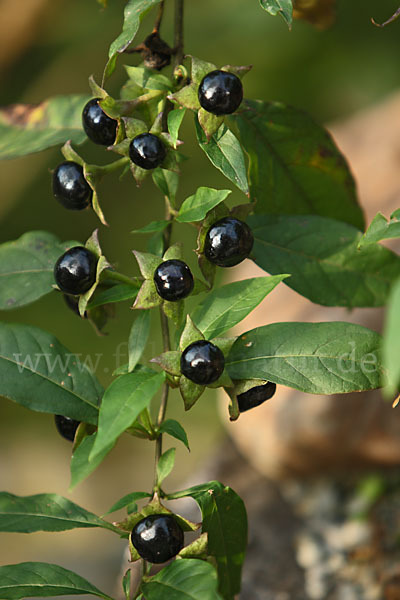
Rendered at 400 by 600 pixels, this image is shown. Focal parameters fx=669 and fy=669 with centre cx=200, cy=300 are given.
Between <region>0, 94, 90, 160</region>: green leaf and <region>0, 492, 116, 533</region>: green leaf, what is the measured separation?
36 centimetres

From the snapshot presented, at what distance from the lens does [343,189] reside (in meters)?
0.78

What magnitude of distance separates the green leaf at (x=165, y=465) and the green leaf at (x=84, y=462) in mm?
70

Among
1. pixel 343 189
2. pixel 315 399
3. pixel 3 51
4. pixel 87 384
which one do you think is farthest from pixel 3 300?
pixel 3 51

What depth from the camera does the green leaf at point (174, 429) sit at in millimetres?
560

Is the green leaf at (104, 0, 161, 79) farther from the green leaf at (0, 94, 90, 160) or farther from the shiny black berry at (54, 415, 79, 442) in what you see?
the shiny black berry at (54, 415, 79, 442)

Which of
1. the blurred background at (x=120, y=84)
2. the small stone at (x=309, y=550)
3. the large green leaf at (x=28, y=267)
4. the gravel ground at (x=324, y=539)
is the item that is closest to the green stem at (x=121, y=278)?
the large green leaf at (x=28, y=267)

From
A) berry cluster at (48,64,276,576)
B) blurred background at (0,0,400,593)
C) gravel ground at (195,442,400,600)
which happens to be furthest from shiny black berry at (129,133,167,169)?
blurred background at (0,0,400,593)

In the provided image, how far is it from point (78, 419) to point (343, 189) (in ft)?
1.32

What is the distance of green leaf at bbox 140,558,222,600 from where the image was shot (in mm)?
517

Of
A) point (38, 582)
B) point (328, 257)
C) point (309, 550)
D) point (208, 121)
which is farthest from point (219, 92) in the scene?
point (309, 550)

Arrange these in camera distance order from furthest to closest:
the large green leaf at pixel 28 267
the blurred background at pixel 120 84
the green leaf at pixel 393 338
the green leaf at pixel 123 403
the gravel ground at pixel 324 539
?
the blurred background at pixel 120 84
the gravel ground at pixel 324 539
the large green leaf at pixel 28 267
the green leaf at pixel 123 403
the green leaf at pixel 393 338

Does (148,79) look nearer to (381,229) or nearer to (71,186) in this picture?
(71,186)

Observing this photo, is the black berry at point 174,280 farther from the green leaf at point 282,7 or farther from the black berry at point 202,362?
the green leaf at point 282,7

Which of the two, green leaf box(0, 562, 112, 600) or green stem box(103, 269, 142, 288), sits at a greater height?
green stem box(103, 269, 142, 288)
